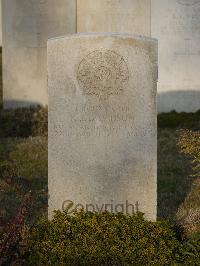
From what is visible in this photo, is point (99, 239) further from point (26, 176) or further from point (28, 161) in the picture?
point (28, 161)

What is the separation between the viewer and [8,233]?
5969 mm

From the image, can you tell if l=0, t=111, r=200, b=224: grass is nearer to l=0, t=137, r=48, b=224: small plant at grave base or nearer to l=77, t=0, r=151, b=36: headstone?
l=0, t=137, r=48, b=224: small plant at grave base

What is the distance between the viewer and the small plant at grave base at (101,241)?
19.8 feet

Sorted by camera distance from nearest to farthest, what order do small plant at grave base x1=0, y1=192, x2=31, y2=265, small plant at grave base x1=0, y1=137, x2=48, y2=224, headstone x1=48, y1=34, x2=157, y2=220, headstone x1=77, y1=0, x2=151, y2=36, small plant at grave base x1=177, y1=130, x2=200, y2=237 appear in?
small plant at grave base x1=0, y1=192, x2=31, y2=265 → headstone x1=48, y1=34, x2=157, y2=220 → small plant at grave base x1=177, y1=130, x2=200, y2=237 → small plant at grave base x1=0, y1=137, x2=48, y2=224 → headstone x1=77, y1=0, x2=151, y2=36

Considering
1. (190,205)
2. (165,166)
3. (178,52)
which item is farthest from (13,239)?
(178,52)

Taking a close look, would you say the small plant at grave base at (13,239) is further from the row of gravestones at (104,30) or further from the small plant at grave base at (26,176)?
the row of gravestones at (104,30)

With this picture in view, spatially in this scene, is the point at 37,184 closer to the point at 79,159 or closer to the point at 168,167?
the point at 168,167

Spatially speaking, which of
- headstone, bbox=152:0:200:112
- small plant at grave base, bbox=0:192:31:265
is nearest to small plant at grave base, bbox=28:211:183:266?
small plant at grave base, bbox=0:192:31:265

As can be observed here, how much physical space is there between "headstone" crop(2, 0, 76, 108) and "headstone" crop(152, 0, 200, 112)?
2523 millimetres

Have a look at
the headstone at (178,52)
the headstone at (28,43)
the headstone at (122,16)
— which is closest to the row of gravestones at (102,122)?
the headstone at (178,52)

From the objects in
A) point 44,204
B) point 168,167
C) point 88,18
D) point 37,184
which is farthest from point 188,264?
point 88,18

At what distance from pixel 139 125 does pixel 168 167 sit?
4782 mm

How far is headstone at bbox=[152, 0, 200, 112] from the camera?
57.6 feet

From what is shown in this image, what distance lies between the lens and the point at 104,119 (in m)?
6.62
